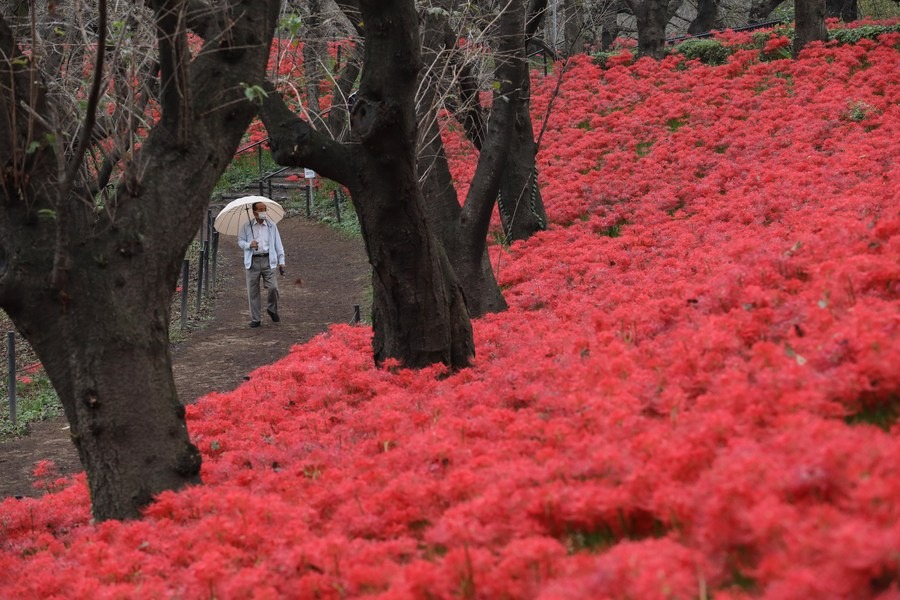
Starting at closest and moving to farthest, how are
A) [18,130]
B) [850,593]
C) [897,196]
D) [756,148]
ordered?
[850,593] < [18,130] < [897,196] < [756,148]

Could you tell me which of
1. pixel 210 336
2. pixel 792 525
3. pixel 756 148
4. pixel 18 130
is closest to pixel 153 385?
pixel 18 130

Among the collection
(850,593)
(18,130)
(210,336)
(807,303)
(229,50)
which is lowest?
(210,336)

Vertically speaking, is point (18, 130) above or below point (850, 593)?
above

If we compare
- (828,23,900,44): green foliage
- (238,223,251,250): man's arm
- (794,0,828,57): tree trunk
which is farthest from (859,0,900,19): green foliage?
(238,223,251,250): man's arm

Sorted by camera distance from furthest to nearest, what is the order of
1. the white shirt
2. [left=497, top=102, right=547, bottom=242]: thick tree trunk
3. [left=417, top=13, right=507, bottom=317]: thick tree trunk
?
1. the white shirt
2. [left=497, top=102, right=547, bottom=242]: thick tree trunk
3. [left=417, top=13, right=507, bottom=317]: thick tree trunk

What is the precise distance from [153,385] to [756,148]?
10585mm

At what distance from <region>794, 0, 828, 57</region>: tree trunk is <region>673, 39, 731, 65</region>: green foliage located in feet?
5.97

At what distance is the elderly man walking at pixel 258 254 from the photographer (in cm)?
1465

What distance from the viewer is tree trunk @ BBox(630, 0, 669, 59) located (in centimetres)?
2164

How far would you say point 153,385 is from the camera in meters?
5.84

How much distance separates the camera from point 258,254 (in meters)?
14.7

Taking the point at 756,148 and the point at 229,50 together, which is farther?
the point at 756,148

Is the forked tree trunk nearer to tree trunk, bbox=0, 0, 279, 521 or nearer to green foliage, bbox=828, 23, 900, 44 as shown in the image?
tree trunk, bbox=0, 0, 279, 521

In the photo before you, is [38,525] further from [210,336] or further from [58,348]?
[210,336]
